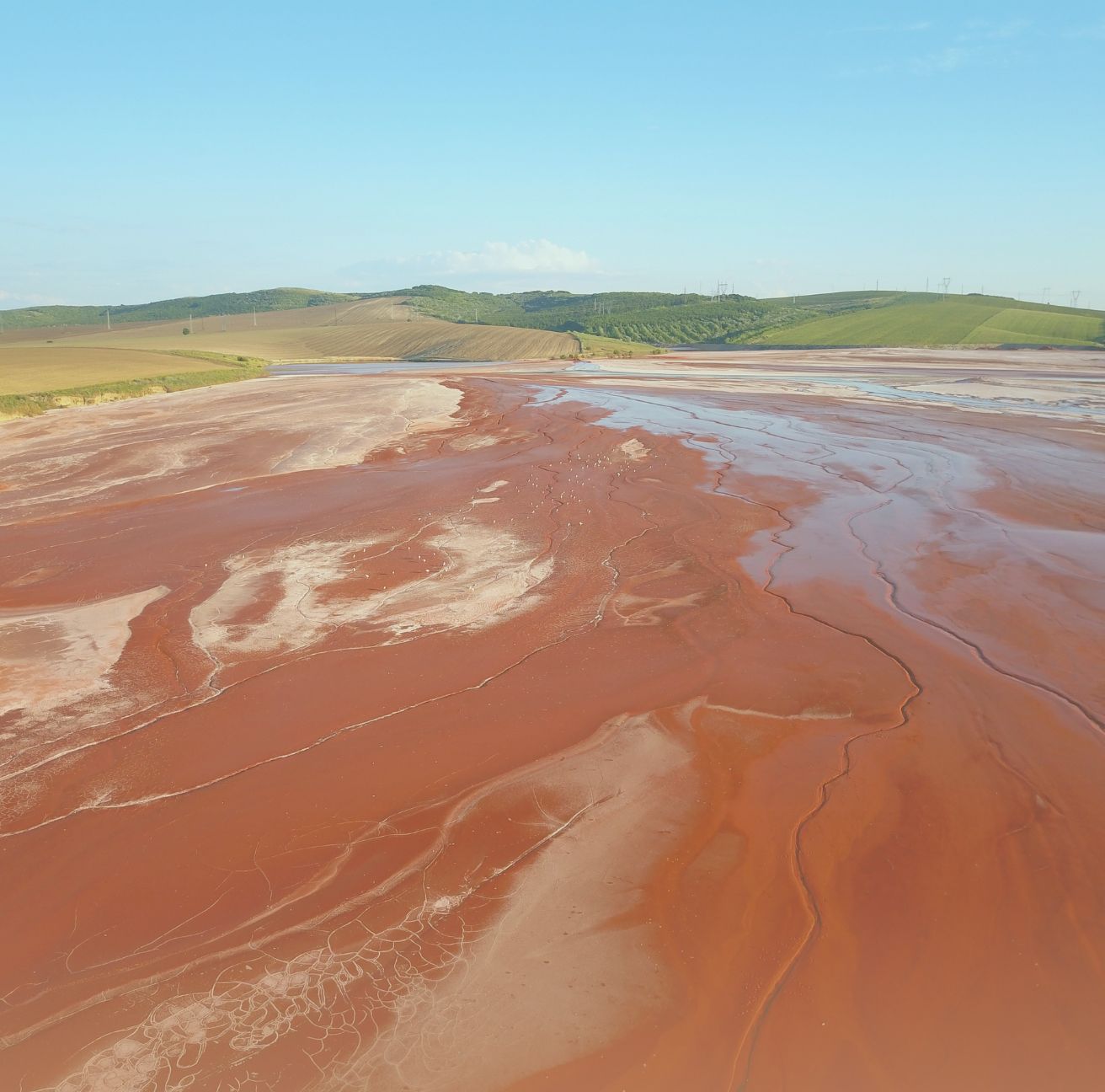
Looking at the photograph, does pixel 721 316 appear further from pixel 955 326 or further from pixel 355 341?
pixel 355 341

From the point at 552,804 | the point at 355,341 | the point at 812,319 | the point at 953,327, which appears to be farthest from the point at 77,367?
the point at 812,319

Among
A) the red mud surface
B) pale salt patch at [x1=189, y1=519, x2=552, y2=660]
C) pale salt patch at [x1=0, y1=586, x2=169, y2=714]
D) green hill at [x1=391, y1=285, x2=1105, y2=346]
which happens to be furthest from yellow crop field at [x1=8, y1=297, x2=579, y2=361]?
the red mud surface

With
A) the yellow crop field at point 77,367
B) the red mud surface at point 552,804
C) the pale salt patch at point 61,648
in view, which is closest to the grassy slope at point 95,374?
the yellow crop field at point 77,367

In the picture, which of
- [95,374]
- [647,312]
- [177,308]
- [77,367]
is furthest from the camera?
[177,308]

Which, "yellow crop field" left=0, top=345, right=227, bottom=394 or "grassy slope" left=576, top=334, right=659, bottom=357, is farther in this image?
"grassy slope" left=576, top=334, right=659, bottom=357

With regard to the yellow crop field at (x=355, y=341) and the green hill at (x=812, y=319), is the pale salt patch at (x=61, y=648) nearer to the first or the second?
the yellow crop field at (x=355, y=341)

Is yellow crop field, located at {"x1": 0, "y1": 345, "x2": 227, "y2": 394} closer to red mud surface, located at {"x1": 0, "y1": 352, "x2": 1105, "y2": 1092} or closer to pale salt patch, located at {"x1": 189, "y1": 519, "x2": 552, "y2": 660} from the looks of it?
red mud surface, located at {"x1": 0, "y1": 352, "x2": 1105, "y2": 1092}
